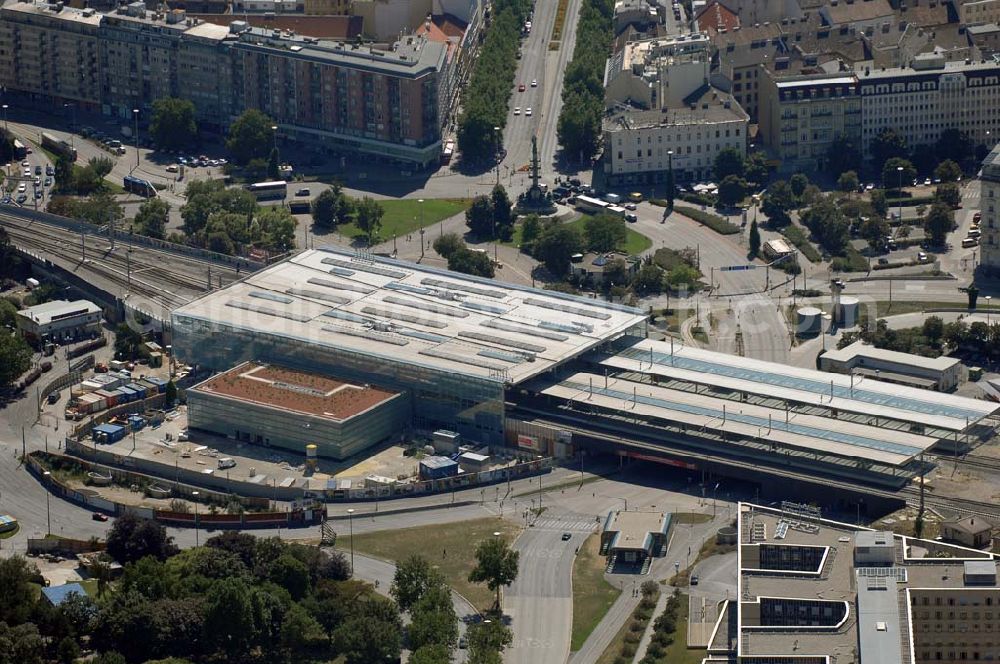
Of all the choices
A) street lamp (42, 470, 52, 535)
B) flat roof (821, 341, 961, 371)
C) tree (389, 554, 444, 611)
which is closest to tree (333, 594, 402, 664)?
tree (389, 554, 444, 611)

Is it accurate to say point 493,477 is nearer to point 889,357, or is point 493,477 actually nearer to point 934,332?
point 889,357

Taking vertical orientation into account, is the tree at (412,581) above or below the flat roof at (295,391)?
below

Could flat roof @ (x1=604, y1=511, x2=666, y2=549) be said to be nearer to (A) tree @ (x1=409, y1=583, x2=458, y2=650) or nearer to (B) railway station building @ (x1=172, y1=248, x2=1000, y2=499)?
(B) railway station building @ (x1=172, y1=248, x2=1000, y2=499)

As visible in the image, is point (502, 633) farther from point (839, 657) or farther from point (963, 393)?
point (963, 393)

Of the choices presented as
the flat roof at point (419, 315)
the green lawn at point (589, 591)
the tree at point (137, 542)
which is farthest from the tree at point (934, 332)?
the tree at point (137, 542)

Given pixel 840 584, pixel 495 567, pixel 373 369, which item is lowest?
pixel 495 567

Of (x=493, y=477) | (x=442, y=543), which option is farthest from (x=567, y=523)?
(x=493, y=477)

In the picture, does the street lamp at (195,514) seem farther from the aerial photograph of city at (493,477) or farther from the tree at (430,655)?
the tree at (430,655)
